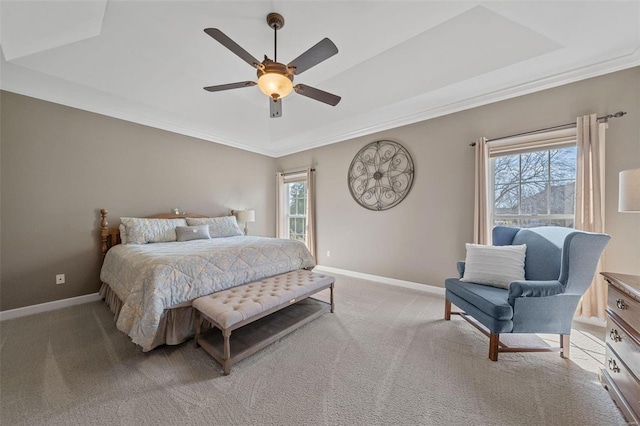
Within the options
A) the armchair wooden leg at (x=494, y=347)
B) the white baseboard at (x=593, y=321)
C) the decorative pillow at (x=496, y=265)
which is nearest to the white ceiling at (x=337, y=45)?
the decorative pillow at (x=496, y=265)

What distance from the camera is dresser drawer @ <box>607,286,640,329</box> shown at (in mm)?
1263

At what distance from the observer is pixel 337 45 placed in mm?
2457

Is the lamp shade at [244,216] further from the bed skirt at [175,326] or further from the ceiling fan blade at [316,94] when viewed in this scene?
the ceiling fan blade at [316,94]

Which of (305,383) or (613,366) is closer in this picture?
(613,366)

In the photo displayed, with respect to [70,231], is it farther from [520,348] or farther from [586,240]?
[586,240]

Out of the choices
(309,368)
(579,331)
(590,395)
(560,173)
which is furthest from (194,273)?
(560,173)

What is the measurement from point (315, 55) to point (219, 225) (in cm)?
322

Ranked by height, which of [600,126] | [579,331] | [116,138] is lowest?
[579,331]

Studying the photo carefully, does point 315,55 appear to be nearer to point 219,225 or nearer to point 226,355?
point 226,355

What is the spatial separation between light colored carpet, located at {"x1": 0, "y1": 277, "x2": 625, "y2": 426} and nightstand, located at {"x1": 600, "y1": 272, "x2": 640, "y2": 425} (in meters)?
0.12

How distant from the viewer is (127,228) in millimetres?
3164

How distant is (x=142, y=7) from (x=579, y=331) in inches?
206

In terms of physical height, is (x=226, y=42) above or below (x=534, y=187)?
above

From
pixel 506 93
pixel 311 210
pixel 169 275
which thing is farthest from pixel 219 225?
pixel 506 93
